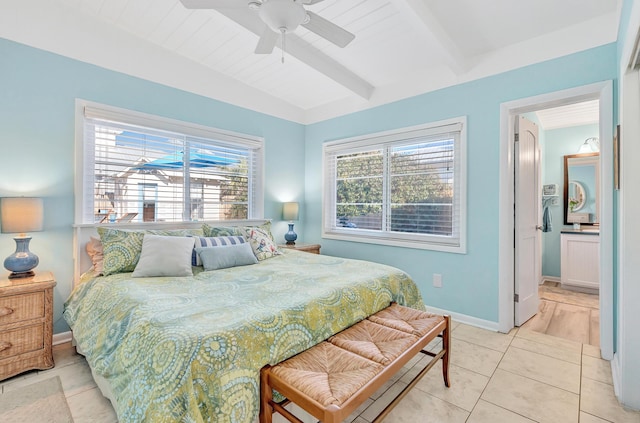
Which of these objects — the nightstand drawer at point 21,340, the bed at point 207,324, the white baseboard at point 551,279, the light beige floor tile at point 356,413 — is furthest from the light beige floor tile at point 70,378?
the white baseboard at point 551,279

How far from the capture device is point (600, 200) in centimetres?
243

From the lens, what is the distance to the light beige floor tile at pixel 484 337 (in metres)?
2.63

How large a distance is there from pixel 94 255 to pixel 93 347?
102 centimetres

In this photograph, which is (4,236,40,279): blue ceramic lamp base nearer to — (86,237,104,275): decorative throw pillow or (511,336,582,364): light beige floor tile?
(86,237,104,275): decorative throw pillow

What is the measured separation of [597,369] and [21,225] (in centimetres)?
435

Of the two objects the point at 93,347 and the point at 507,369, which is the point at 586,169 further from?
the point at 93,347

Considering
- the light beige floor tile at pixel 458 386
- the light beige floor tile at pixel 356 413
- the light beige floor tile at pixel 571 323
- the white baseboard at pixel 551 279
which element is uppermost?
the white baseboard at pixel 551 279

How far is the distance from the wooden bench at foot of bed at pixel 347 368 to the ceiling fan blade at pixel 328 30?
1.94 m

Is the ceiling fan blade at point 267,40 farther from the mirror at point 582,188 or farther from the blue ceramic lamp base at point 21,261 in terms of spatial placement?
the mirror at point 582,188

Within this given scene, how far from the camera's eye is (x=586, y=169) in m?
4.58

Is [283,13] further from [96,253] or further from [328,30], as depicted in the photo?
[96,253]

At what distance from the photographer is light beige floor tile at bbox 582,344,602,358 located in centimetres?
245

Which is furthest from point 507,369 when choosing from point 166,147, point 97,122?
point 97,122

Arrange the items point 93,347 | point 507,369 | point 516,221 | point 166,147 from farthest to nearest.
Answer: point 166,147 → point 516,221 → point 507,369 → point 93,347
